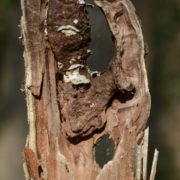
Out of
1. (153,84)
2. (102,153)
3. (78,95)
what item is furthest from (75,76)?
(153,84)

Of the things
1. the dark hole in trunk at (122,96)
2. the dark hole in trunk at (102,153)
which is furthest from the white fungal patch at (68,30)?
the dark hole in trunk at (102,153)
